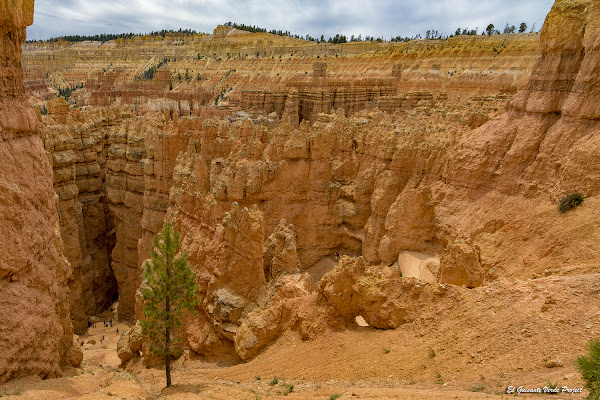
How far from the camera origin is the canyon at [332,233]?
30.5 ft

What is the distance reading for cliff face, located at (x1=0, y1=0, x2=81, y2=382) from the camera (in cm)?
917

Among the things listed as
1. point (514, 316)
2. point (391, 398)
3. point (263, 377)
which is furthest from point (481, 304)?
point (263, 377)

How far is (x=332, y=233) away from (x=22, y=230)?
1587 centimetres

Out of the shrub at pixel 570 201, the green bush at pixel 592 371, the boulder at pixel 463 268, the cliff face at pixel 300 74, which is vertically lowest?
the green bush at pixel 592 371

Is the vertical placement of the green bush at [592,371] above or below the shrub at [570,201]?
below

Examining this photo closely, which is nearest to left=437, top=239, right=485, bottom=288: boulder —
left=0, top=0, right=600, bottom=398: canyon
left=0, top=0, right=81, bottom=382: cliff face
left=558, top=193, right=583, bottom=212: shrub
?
left=0, top=0, right=600, bottom=398: canyon

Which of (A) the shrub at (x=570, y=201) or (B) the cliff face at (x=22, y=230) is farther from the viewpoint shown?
(A) the shrub at (x=570, y=201)

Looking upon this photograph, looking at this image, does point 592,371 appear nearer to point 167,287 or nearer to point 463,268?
point 463,268

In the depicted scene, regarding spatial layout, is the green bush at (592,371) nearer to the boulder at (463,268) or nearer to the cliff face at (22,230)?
the boulder at (463,268)

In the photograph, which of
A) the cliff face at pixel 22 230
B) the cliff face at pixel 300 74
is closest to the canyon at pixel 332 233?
the cliff face at pixel 22 230

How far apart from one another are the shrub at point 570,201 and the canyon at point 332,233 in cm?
20

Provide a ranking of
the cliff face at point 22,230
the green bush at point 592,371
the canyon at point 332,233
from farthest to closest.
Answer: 1. the canyon at point 332,233
2. the cliff face at point 22,230
3. the green bush at point 592,371

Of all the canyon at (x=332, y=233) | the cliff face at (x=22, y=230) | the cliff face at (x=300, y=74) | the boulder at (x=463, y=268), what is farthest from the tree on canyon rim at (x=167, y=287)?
the cliff face at (x=300, y=74)

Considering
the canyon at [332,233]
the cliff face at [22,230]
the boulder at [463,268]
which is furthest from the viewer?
the boulder at [463,268]
